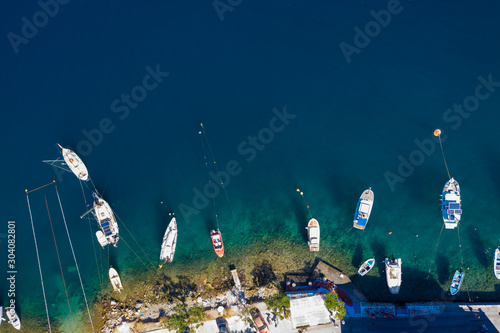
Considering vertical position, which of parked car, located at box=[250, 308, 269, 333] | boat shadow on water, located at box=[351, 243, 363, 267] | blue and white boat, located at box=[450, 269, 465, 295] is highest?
boat shadow on water, located at box=[351, 243, 363, 267]

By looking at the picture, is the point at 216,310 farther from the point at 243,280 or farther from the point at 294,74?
the point at 294,74

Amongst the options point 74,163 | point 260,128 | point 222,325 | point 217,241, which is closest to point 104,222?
point 74,163

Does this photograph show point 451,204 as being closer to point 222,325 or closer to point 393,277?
point 393,277

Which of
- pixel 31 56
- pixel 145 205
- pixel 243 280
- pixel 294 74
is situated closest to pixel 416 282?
pixel 243 280

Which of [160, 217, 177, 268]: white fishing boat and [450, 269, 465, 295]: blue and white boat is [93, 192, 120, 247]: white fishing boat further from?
[450, 269, 465, 295]: blue and white boat

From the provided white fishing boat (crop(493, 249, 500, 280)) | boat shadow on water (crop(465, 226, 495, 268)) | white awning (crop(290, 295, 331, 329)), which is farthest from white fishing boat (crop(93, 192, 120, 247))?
white fishing boat (crop(493, 249, 500, 280))

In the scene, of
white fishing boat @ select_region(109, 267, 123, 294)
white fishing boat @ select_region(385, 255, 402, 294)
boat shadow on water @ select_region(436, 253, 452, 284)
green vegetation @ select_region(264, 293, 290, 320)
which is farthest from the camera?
white fishing boat @ select_region(109, 267, 123, 294)
